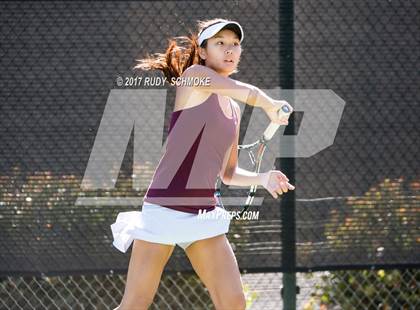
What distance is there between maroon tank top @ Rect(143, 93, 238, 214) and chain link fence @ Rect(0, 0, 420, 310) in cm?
106

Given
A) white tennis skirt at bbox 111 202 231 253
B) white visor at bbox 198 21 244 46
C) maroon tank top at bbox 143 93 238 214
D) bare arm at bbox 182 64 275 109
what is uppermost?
white visor at bbox 198 21 244 46

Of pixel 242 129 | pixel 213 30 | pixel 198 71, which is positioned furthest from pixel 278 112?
pixel 242 129

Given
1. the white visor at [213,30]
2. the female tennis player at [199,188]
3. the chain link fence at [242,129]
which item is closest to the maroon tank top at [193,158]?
the female tennis player at [199,188]

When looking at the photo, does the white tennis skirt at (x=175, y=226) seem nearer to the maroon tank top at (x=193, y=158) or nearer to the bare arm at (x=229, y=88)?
the maroon tank top at (x=193, y=158)

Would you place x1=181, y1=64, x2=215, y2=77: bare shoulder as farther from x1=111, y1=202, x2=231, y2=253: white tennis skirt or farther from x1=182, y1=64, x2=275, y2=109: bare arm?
x1=111, y1=202, x2=231, y2=253: white tennis skirt

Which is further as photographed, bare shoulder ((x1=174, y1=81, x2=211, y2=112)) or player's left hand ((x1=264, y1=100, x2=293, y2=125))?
bare shoulder ((x1=174, y1=81, x2=211, y2=112))

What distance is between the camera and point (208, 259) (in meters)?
3.91

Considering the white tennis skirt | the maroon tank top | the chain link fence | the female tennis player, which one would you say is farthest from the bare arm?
the chain link fence

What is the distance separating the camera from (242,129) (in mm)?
5117

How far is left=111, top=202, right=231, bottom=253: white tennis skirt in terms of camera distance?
390 cm

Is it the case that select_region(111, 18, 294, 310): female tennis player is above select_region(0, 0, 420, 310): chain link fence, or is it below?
below

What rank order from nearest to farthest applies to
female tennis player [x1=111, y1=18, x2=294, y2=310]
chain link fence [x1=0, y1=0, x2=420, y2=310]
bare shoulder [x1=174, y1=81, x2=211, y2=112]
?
female tennis player [x1=111, y1=18, x2=294, y2=310] < bare shoulder [x1=174, y1=81, x2=211, y2=112] < chain link fence [x1=0, y1=0, x2=420, y2=310]

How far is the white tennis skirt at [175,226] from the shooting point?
3.90m

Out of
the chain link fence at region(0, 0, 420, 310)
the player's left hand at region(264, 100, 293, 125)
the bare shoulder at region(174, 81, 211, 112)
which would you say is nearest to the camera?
the player's left hand at region(264, 100, 293, 125)
